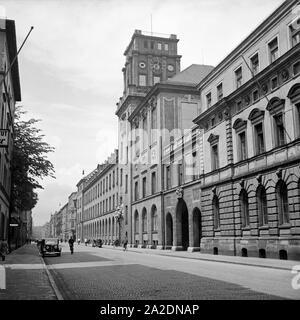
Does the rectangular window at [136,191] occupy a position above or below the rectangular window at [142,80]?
below

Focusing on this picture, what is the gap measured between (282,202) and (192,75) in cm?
3265

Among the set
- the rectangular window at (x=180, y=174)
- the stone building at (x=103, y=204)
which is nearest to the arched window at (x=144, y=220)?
the rectangular window at (x=180, y=174)

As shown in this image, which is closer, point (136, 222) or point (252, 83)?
point (252, 83)

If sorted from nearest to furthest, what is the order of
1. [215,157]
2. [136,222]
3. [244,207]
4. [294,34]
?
[294,34]
[244,207]
[215,157]
[136,222]

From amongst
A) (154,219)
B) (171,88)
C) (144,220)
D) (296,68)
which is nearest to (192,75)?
(171,88)

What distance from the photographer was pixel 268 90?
27.0 meters

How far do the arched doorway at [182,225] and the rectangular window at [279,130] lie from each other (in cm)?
1845

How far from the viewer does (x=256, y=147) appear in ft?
93.1

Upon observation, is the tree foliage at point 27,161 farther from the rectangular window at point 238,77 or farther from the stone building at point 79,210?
the stone building at point 79,210

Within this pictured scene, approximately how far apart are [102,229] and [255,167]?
67213mm

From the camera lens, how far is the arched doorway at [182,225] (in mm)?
43628

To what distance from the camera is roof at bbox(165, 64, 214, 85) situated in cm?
5366

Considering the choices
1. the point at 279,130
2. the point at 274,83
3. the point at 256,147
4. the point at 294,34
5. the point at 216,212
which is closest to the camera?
the point at 294,34

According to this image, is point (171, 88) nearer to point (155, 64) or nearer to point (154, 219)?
point (154, 219)
